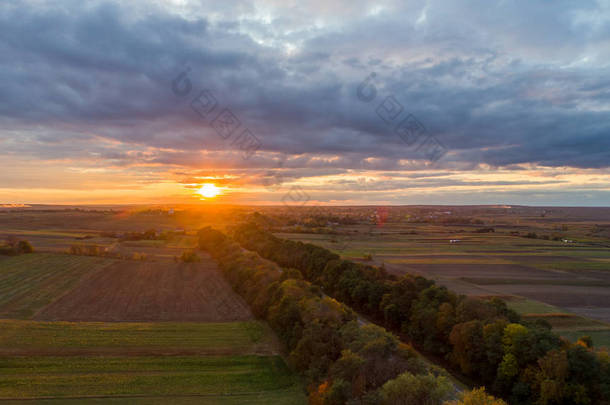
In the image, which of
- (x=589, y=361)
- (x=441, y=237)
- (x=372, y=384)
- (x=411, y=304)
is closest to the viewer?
(x=372, y=384)

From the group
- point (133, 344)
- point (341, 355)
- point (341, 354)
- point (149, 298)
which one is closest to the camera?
point (341, 355)

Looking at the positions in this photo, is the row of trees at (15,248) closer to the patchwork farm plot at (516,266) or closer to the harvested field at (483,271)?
the patchwork farm plot at (516,266)

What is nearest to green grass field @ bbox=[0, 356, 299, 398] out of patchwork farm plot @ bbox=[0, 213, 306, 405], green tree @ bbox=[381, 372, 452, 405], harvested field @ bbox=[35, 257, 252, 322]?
patchwork farm plot @ bbox=[0, 213, 306, 405]

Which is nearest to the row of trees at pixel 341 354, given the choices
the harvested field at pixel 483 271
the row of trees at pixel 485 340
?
the row of trees at pixel 485 340

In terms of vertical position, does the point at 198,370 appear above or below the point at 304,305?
below

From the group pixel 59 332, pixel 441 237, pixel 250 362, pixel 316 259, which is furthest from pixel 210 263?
pixel 441 237

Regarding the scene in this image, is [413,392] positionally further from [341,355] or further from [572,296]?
[572,296]

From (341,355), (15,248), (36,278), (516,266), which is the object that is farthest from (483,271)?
(15,248)

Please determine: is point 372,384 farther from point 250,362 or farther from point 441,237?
point 441,237
